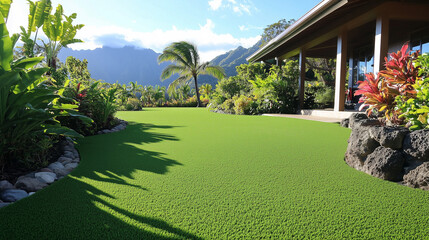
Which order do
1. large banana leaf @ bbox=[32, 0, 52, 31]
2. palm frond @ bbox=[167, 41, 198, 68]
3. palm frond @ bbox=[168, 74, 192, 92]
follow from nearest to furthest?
1. large banana leaf @ bbox=[32, 0, 52, 31]
2. palm frond @ bbox=[167, 41, 198, 68]
3. palm frond @ bbox=[168, 74, 192, 92]

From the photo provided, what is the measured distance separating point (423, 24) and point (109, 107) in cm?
1045

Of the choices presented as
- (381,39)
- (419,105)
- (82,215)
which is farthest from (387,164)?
(381,39)

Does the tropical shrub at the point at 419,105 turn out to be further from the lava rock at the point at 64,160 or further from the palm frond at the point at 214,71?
the palm frond at the point at 214,71

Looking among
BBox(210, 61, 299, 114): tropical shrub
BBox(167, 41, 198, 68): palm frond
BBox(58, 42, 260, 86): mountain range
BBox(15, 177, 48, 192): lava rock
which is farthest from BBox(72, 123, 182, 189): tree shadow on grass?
BBox(58, 42, 260, 86): mountain range

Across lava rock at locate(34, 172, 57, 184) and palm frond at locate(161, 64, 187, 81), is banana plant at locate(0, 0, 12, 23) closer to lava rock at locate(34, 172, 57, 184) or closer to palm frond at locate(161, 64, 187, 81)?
lava rock at locate(34, 172, 57, 184)

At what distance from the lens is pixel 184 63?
2217 centimetres

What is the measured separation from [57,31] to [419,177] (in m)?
7.51

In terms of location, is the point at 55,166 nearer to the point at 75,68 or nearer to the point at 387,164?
the point at 387,164

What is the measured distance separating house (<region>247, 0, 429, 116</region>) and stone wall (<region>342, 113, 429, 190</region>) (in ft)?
15.6

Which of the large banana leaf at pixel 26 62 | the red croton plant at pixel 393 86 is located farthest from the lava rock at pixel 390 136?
the large banana leaf at pixel 26 62

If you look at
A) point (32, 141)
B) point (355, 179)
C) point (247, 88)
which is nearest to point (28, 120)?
point (32, 141)

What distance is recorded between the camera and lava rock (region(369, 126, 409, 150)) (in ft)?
7.23

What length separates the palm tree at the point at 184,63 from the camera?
21.7 meters

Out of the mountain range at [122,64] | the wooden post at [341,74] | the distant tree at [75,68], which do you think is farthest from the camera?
the mountain range at [122,64]
